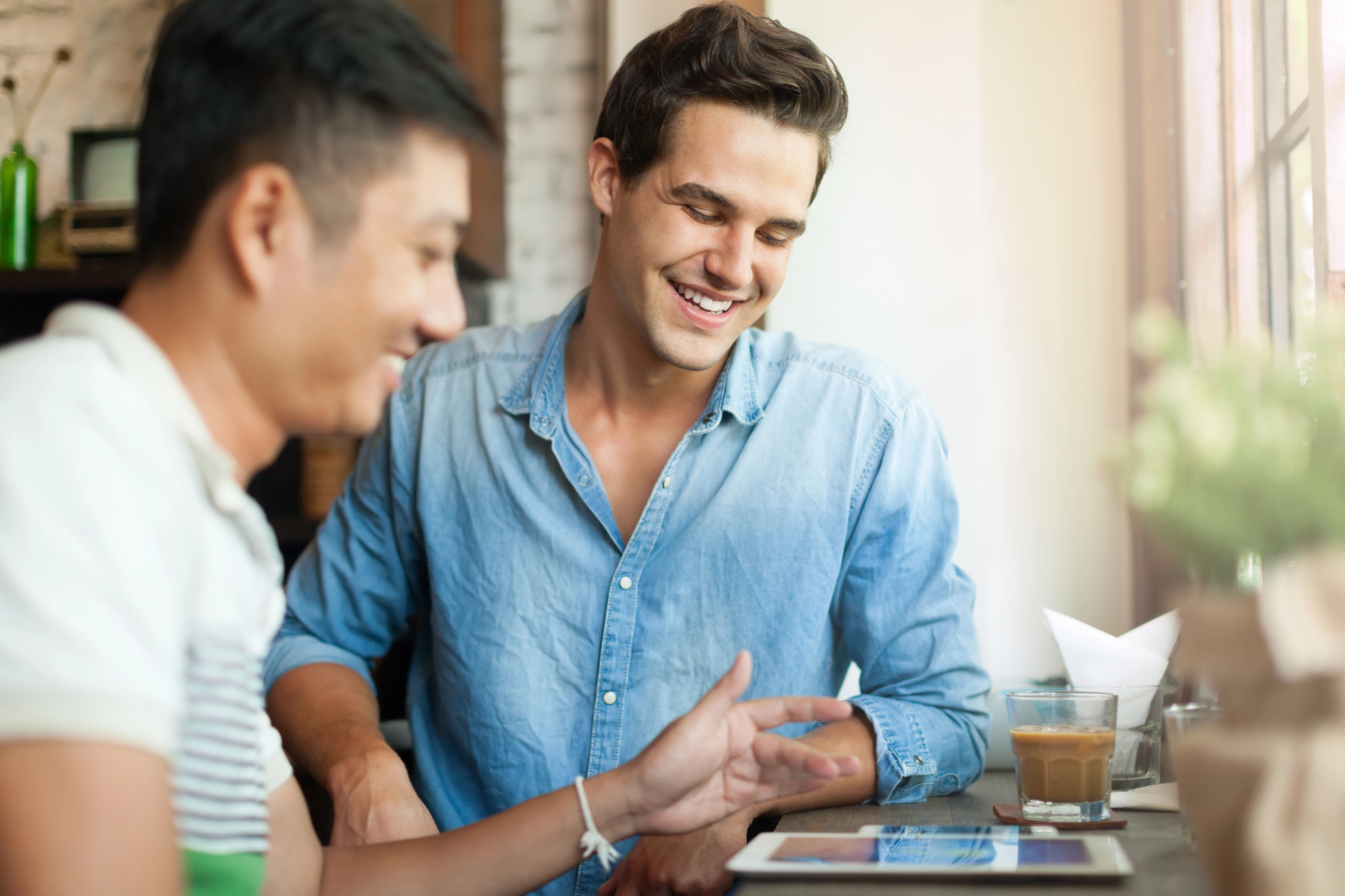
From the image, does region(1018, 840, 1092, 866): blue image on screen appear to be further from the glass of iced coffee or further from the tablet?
the glass of iced coffee

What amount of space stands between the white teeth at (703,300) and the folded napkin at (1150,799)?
786mm

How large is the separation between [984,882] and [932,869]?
40 mm

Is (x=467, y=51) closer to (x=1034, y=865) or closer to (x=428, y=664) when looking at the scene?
(x=428, y=664)

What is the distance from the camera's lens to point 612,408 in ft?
5.56

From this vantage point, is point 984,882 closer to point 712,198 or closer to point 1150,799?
point 1150,799

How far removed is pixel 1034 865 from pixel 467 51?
83.2 inches

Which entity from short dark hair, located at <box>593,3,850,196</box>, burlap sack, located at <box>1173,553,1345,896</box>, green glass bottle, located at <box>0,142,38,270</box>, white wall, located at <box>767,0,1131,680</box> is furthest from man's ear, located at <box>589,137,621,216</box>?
green glass bottle, located at <box>0,142,38,270</box>

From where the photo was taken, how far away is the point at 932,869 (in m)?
0.86

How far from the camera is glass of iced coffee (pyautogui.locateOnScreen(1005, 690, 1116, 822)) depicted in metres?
1.08

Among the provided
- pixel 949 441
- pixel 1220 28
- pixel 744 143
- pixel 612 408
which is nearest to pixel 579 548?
pixel 612 408

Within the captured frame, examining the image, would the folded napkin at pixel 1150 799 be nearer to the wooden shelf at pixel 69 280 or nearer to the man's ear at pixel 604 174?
the man's ear at pixel 604 174

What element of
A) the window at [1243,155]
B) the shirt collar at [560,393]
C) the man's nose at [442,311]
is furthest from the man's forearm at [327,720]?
the window at [1243,155]

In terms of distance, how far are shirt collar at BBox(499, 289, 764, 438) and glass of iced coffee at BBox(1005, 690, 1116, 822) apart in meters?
0.62

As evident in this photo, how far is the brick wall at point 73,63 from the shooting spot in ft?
9.43
